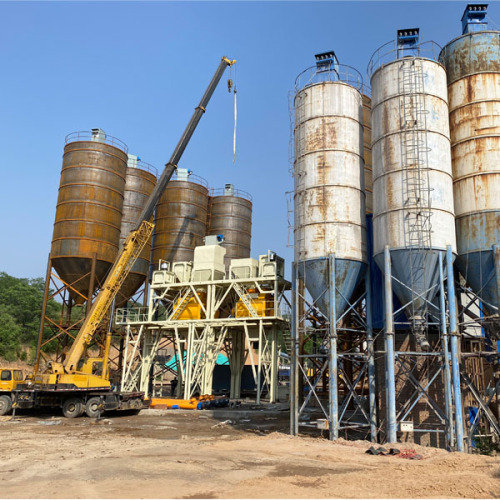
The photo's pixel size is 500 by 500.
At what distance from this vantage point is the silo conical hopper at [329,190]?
65.0ft

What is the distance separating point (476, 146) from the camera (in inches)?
761

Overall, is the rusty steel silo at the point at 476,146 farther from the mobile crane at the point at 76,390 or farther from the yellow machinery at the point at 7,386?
the yellow machinery at the point at 7,386

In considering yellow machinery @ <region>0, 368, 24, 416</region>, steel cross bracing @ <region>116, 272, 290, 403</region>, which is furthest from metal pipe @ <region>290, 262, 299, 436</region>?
yellow machinery @ <region>0, 368, 24, 416</region>

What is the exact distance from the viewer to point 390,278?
717 inches

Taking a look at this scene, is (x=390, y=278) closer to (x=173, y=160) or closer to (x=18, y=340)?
(x=173, y=160)

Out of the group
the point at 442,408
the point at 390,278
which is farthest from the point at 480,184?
the point at 442,408

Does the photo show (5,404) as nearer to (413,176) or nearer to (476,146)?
(413,176)

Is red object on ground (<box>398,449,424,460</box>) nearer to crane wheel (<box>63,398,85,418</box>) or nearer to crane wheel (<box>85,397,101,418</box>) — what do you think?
crane wheel (<box>85,397,101,418</box>)

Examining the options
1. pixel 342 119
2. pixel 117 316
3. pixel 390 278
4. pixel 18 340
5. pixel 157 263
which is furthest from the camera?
pixel 18 340

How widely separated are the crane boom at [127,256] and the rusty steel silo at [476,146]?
59.6 ft

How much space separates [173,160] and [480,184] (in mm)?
20562

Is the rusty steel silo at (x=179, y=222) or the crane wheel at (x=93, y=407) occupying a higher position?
the rusty steel silo at (x=179, y=222)

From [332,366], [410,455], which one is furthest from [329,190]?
[410,455]

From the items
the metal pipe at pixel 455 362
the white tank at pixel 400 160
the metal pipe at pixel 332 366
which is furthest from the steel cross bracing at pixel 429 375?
the metal pipe at pixel 332 366
